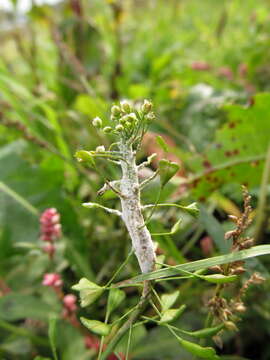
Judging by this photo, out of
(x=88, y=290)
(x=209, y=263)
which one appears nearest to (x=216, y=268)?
(x=209, y=263)

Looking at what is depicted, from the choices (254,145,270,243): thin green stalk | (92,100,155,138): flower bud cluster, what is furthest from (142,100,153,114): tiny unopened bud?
(254,145,270,243): thin green stalk

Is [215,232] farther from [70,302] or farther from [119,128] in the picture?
[119,128]

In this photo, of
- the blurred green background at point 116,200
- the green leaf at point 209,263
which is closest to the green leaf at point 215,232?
the blurred green background at point 116,200

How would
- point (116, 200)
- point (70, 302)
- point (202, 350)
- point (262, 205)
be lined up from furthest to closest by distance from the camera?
point (116, 200) < point (262, 205) < point (70, 302) < point (202, 350)

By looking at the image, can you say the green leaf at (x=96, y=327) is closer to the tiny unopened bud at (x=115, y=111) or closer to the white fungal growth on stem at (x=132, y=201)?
the white fungal growth on stem at (x=132, y=201)

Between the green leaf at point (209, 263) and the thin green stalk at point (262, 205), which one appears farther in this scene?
the thin green stalk at point (262, 205)
